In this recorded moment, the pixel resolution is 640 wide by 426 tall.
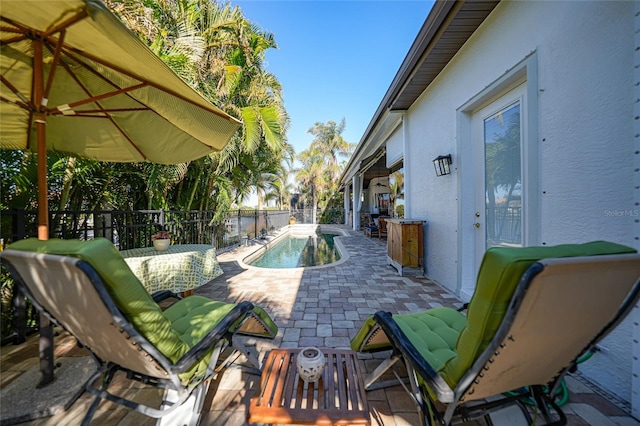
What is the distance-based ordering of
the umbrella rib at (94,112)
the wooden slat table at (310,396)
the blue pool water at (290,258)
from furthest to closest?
the blue pool water at (290,258), the umbrella rib at (94,112), the wooden slat table at (310,396)

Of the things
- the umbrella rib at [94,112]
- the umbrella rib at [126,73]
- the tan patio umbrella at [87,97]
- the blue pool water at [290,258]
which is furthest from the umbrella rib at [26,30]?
the blue pool water at [290,258]

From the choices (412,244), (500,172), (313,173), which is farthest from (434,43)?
(313,173)

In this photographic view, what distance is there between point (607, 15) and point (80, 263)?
361cm

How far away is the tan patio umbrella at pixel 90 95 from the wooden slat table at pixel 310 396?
1.86 metres

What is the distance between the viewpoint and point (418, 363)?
4.12 feet

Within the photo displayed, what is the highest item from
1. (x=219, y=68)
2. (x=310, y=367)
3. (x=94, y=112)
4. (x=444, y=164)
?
(x=219, y=68)

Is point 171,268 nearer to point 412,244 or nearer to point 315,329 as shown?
point 315,329

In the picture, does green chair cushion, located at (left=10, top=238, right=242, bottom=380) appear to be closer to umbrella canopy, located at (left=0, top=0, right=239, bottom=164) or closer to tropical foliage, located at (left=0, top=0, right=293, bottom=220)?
umbrella canopy, located at (left=0, top=0, right=239, bottom=164)

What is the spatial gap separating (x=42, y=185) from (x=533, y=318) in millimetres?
3017

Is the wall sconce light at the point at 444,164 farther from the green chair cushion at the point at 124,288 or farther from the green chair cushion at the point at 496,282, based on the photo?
the green chair cushion at the point at 124,288

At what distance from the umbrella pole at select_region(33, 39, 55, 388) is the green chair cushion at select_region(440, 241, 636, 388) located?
8.79ft

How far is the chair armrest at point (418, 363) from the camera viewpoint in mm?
1126

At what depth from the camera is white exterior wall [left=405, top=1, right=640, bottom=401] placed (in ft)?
5.49

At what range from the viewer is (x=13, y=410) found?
158 cm
